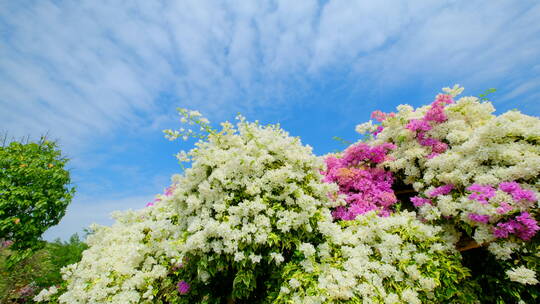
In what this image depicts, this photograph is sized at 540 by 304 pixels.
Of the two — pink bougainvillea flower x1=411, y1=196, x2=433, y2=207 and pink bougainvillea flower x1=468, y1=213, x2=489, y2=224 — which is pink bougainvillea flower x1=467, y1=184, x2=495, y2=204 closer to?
pink bougainvillea flower x1=468, y1=213, x2=489, y2=224

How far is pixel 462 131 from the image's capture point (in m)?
6.12

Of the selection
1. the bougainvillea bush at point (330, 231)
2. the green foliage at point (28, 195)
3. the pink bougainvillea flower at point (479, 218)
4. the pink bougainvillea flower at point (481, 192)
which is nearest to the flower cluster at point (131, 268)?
the bougainvillea bush at point (330, 231)

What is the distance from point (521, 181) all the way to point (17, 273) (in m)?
15.5

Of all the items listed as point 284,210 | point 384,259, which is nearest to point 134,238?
point 284,210

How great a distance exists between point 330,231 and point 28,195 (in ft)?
32.9

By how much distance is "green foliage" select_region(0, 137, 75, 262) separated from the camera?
344 inches

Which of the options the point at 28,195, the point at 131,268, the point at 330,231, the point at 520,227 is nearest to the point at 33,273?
the point at 28,195

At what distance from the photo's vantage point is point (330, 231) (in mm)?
4930

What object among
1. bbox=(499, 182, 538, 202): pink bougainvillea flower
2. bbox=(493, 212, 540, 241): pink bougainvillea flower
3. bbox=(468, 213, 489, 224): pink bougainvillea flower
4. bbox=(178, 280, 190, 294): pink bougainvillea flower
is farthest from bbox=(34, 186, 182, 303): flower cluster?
bbox=(499, 182, 538, 202): pink bougainvillea flower

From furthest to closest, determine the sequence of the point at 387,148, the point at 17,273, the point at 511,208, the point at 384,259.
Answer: the point at 17,273 → the point at 387,148 → the point at 384,259 → the point at 511,208

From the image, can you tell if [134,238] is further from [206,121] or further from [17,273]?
[17,273]

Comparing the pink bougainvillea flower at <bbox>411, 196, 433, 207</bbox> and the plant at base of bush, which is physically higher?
the pink bougainvillea flower at <bbox>411, 196, 433, 207</bbox>

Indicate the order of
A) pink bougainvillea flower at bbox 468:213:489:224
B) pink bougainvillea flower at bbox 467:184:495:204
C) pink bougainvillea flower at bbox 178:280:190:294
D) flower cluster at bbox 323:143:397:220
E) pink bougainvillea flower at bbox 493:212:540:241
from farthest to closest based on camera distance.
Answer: flower cluster at bbox 323:143:397:220
pink bougainvillea flower at bbox 178:280:190:294
pink bougainvillea flower at bbox 467:184:495:204
pink bougainvillea flower at bbox 468:213:489:224
pink bougainvillea flower at bbox 493:212:540:241

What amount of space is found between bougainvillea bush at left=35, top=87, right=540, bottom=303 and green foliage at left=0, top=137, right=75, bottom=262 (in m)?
4.62
